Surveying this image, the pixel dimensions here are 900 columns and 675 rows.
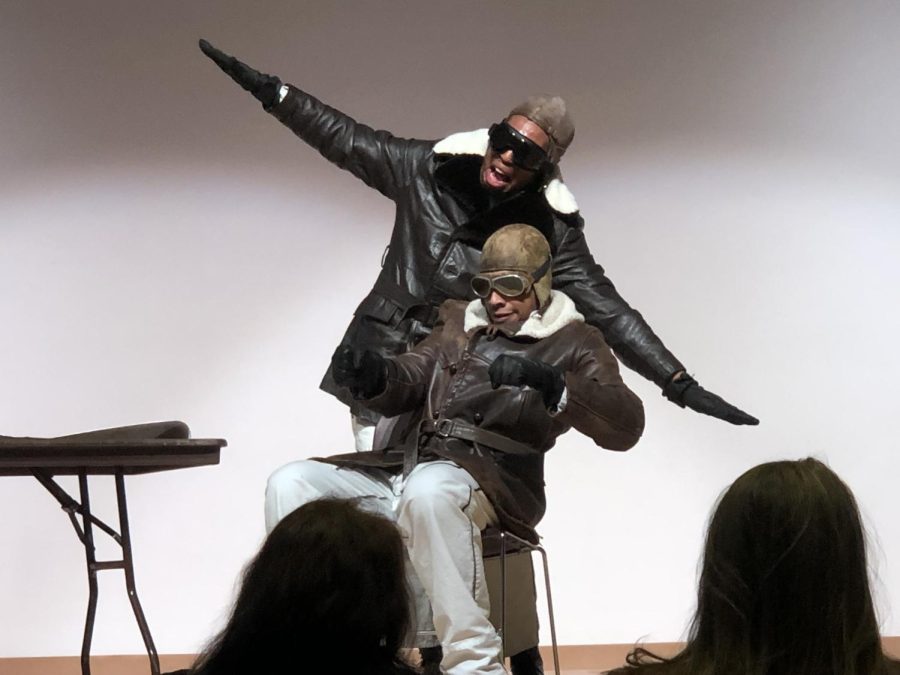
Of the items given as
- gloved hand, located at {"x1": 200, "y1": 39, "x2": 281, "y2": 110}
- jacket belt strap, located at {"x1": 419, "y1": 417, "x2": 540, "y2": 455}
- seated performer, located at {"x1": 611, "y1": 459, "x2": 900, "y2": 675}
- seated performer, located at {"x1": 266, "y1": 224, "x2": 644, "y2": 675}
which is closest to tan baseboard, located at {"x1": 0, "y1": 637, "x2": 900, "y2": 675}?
seated performer, located at {"x1": 266, "y1": 224, "x2": 644, "y2": 675}

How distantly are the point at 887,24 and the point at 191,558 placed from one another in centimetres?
335

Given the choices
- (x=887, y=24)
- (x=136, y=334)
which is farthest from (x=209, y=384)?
(x=887, y=24)

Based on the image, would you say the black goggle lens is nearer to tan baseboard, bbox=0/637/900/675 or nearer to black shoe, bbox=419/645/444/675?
black shoe, bbox=419/645/444/675

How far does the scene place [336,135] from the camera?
336cm

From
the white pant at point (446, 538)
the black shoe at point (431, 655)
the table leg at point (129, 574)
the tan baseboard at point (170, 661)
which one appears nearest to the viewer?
the white pant at point (446, 538)

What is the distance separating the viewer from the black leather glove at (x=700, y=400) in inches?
121

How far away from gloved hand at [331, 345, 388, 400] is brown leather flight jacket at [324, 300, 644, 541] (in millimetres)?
59

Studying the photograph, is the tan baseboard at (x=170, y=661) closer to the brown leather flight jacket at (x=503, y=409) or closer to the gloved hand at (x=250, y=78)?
the brown leather flight jacket at (x=503, y=409)

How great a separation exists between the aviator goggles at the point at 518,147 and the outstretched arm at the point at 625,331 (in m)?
0.23

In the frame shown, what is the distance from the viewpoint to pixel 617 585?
14.7 feet

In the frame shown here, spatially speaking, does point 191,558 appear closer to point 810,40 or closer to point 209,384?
point 209,384

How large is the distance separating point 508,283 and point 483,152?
480 millimetres

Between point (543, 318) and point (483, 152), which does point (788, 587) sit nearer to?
point (543, 318)

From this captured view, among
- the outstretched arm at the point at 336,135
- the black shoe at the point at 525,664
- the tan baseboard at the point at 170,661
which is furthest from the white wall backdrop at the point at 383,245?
the black shoe at the point at 525,664
